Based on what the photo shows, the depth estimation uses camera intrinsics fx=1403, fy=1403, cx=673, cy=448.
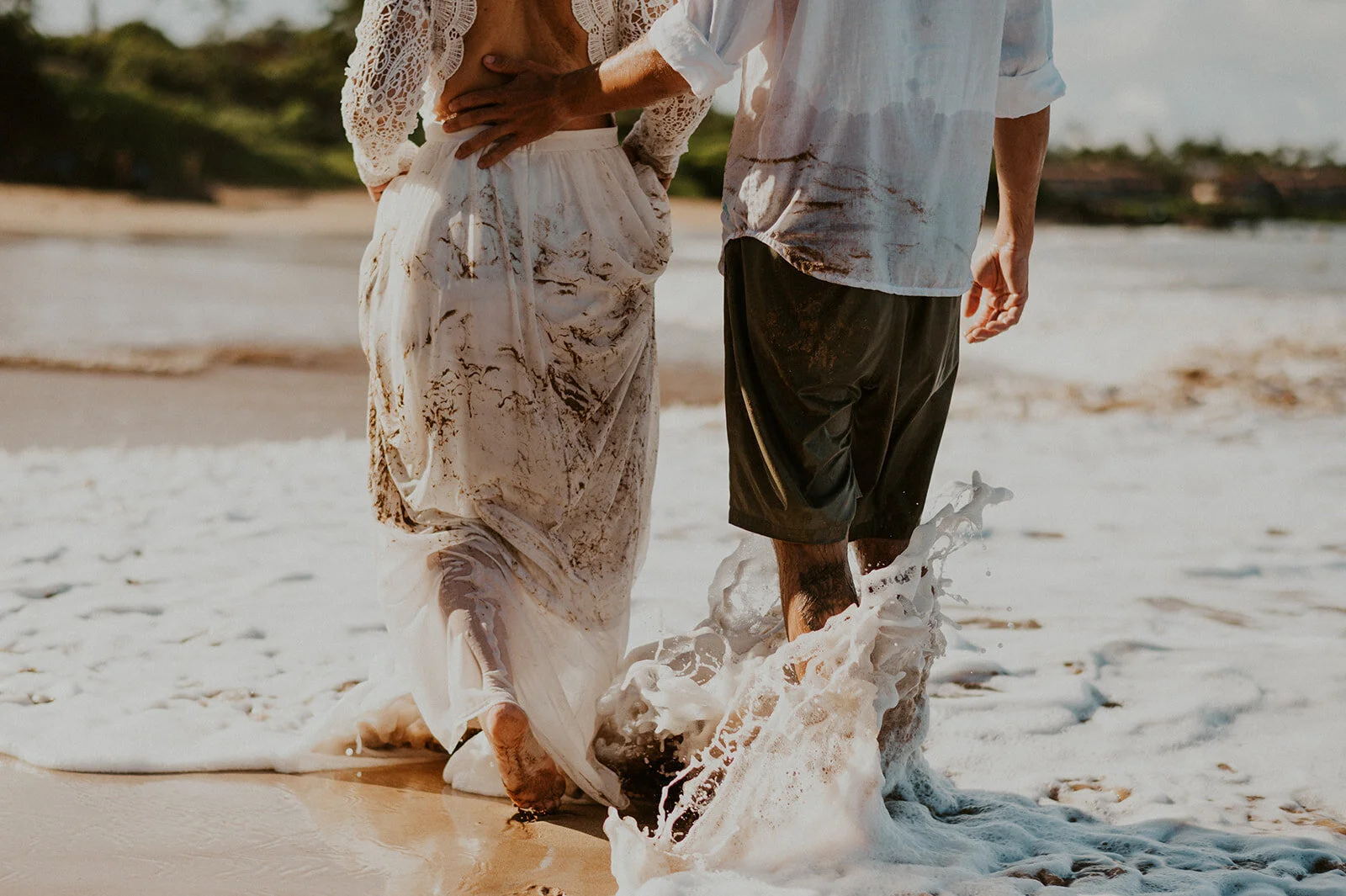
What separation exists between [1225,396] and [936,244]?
691 cm

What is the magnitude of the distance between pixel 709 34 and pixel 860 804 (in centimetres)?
130

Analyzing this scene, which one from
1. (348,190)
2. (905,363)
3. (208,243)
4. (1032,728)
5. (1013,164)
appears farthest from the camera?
(348,190)

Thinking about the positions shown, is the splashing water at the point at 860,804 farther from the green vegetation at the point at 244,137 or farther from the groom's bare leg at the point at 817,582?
the green vegetation at the point at 244,137

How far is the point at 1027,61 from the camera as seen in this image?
2.51m

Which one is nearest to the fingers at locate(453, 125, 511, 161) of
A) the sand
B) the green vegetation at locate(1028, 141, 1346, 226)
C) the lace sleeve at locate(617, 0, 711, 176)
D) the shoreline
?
the lace sleeve at locate(617, 0, 711, 176)

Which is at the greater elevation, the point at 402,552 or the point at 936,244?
the point at 936,244

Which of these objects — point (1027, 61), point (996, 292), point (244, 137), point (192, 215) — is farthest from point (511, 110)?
point (244, 137)

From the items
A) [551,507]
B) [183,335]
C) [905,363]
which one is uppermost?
[905,363]

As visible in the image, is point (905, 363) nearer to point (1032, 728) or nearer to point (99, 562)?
point (1032, 728)

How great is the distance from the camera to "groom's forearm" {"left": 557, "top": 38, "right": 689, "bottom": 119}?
92.2 inches

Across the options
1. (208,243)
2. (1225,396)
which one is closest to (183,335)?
(1225,396)

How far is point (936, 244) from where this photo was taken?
2389 millimetres

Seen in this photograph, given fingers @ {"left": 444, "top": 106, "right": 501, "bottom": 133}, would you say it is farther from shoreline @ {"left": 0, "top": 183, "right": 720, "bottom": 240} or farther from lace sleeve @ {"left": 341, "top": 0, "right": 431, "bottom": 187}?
shoreline @ {"left": 0, "top": 183, "right": 720, "bottom": 240}

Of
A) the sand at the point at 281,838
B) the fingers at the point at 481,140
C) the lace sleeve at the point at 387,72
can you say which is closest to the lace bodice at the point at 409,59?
the lace sleeve at the point at 387,72
